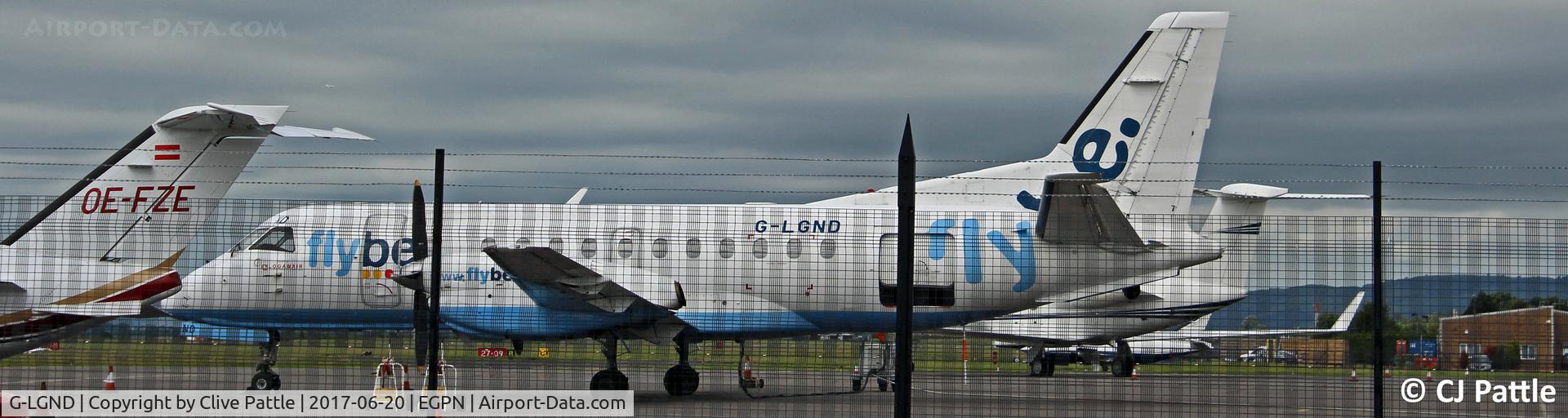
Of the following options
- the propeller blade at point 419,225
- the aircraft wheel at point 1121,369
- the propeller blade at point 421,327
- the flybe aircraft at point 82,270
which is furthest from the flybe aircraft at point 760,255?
the aircraft wheel at point 1121,369

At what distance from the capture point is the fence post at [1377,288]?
7887mm

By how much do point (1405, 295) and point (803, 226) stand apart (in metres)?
7.98

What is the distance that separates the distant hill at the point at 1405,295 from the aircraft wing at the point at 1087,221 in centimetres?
136

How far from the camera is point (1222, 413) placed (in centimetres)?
1413

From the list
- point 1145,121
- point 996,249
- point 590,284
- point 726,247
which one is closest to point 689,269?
point 726,247

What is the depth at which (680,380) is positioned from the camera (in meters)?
16.4

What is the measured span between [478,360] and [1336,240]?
7115mm

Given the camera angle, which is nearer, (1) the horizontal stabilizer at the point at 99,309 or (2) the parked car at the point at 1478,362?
(2) the parked car at the point at 1478,362

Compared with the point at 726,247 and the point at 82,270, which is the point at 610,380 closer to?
the point at 726,247

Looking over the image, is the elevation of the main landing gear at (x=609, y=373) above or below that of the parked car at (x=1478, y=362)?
below

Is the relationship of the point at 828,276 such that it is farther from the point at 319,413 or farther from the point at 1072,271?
the point at 319,413

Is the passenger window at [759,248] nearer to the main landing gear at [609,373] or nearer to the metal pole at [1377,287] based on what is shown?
the main landing gear at [609,373]

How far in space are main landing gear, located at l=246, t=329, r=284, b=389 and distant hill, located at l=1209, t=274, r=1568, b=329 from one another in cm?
752

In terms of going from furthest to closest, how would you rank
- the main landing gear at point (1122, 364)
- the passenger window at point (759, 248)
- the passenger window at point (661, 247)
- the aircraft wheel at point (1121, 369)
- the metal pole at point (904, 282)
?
the aircraft wheel at point (1121, 369) → the main landing gear at point (1122, 364) → the passenger window at point (661, 247) → the passenger window at point (759, 248) → the metal pole at point (904, 282)
